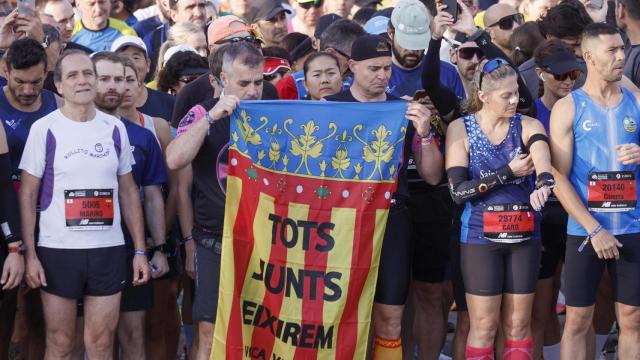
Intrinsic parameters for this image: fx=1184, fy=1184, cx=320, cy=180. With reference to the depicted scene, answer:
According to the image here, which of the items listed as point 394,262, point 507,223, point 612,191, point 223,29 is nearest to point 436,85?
point 507,223

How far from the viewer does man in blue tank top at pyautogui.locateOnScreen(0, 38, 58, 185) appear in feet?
23.5

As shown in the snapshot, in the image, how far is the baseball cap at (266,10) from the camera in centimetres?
1105

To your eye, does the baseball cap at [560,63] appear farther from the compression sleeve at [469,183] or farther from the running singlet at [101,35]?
the running singlet at [101,35]

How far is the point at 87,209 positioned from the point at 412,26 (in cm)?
251

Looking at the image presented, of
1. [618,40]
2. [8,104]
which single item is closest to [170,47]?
[8,104]

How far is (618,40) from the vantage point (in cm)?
737

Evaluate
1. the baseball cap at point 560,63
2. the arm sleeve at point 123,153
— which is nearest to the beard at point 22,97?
the arm sleeve at point 123,153

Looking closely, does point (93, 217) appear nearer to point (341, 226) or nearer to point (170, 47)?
point (341, 226)

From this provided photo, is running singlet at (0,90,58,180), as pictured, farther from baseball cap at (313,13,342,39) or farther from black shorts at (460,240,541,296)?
baseball cap at (313,13,342,39)

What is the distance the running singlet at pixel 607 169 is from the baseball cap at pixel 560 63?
0.67 metres

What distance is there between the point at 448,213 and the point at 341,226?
1.09 meters

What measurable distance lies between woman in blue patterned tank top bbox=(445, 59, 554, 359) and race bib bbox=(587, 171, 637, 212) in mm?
407

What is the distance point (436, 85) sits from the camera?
7.45m

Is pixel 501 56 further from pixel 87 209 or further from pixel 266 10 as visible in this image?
pixel 266 10
